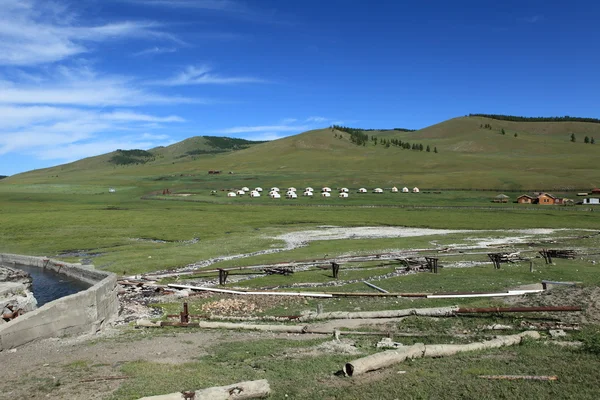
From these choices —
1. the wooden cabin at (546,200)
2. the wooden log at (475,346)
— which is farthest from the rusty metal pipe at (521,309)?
the wooden cabin at (546,200)

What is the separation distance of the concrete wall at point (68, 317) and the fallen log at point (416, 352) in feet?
42.1

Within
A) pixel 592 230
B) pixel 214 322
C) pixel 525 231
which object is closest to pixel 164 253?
pixel 214 322

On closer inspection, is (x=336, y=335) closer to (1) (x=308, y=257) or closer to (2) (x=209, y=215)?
(1) (x=308, y=257)

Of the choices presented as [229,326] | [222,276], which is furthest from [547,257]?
[229,326]

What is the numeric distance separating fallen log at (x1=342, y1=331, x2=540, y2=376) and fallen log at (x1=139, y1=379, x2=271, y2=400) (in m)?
2.71

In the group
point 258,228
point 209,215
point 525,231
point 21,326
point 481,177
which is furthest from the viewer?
point 481,177

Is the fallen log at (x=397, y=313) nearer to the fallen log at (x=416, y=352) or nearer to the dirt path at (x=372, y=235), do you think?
the fallen log at (x=416, y=352)

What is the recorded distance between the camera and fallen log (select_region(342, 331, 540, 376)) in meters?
14.1

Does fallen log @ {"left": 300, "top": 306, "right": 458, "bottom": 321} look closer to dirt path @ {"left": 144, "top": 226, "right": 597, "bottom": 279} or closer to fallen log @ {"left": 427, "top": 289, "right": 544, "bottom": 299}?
fallen log @ {"left": 427, "top": 289, "right": 544, "bottom": 299}

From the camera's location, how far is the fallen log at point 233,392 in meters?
12.1

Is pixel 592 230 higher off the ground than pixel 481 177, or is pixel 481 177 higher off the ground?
pixel 481 177

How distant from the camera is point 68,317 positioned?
2153cm

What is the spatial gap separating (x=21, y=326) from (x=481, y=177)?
17049 centimetres

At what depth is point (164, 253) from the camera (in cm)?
5044
